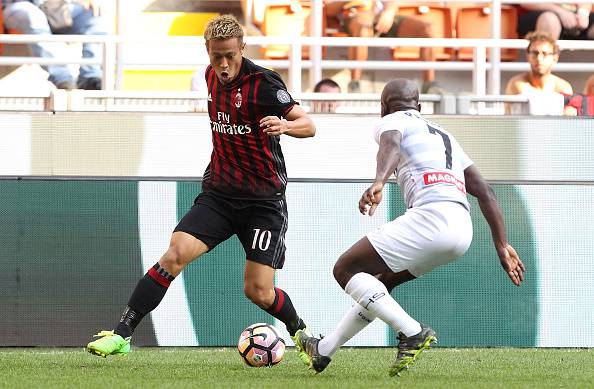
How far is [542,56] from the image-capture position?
12711 mm

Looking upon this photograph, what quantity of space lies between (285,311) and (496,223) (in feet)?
5.80

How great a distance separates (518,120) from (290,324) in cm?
386

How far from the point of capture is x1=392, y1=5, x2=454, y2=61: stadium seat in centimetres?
1427

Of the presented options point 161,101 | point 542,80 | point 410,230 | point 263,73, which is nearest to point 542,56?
point 542,80

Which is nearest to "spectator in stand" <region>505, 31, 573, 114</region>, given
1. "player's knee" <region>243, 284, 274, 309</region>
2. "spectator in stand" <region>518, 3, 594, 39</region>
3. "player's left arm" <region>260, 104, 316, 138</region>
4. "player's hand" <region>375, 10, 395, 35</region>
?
"spectator in stand" <region>518, 3, 594, 39</region>

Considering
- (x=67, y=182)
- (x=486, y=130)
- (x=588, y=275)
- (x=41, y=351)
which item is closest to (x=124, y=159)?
(x=67, y=182)

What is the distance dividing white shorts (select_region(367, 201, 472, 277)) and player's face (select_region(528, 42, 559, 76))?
17.0 feet

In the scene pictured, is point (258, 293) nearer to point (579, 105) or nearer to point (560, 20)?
point (579, 105)

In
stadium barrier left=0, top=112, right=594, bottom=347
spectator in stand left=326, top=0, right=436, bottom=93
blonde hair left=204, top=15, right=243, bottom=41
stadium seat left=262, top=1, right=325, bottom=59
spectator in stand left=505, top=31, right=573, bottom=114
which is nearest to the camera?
blonde hair left=204, top=15, right=243, bottom=41

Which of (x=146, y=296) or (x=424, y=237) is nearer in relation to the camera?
(x=424, y=237)

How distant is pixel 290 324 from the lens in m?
9.16

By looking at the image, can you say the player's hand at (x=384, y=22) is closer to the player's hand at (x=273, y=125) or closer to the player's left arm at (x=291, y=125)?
the player's left arm at (x=291, y=125)

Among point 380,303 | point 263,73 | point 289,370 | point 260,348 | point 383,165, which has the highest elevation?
point 263,73

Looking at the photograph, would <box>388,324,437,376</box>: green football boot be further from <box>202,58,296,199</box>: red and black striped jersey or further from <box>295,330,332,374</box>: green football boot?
<box>202,58,296,199</box>: red and black striped jersey
